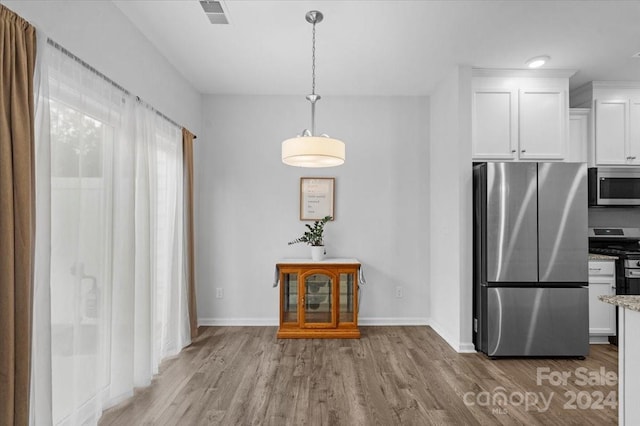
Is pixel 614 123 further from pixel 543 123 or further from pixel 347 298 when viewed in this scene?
pixel 347 298

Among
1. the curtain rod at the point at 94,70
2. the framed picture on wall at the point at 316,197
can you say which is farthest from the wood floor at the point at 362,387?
the curtain rod at the point at 94,70

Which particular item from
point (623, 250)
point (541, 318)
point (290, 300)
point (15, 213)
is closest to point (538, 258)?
point (541, 318)

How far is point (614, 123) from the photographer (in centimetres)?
383

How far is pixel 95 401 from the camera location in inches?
85.1

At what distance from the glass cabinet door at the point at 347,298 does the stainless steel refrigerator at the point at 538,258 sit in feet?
4.47

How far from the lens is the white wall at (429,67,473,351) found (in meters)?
3.44

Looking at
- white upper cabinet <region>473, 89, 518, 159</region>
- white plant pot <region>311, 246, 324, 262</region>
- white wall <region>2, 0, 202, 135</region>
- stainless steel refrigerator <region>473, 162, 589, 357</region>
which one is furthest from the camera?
white plant pot <region>311, 246, 324, 262</region>

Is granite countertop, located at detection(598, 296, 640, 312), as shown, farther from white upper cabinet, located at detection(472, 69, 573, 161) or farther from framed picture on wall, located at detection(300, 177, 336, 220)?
framed picture on wall, located at detection(300, 177, 336, 220)

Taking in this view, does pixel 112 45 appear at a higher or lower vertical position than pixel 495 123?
higher

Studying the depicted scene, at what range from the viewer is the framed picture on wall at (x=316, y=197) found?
4.30m

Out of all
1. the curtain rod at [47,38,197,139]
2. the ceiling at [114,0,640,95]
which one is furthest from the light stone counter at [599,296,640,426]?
the curtain rod at [47,38,197,139]

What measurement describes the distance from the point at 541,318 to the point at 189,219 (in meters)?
3.57

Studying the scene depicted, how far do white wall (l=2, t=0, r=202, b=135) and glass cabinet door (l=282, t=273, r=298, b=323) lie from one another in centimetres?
204

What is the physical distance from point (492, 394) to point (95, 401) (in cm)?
270
